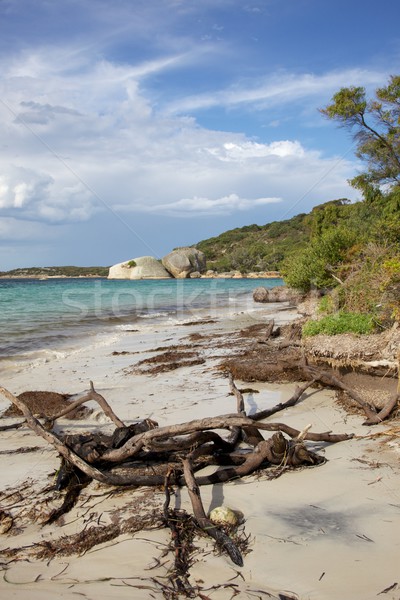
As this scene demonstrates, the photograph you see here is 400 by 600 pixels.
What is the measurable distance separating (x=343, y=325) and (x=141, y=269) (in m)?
71.5

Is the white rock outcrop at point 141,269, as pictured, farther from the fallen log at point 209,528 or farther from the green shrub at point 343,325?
the fallen log at point 209,528

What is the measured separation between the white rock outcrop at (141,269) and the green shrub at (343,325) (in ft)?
227

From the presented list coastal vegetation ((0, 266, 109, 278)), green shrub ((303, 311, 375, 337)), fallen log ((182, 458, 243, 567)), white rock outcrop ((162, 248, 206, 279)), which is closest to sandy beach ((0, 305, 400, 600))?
fallen log ((182, 458, 243, 567))

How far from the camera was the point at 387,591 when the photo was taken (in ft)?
8.58

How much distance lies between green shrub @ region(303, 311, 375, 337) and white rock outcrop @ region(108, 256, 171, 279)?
227ft

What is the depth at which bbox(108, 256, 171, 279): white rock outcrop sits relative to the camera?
77.8 m

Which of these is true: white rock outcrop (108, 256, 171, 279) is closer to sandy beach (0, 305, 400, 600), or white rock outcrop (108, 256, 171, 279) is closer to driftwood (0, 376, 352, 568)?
sandy beach (0, 305, 400, 600)

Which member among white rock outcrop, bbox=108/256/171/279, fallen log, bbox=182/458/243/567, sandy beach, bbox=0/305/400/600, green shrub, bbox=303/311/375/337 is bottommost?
sandy beach, bbox=0/305/400/600

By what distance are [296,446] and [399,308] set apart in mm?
3751

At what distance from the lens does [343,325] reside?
8.54 metres

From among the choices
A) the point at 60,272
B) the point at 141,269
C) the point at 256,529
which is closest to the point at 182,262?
the point at 141,269

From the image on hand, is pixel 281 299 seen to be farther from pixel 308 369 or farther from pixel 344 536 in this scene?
pixel 344 536

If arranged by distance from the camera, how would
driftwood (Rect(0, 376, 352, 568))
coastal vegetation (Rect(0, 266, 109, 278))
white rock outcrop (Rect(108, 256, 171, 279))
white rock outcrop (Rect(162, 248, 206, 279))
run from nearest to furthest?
1. driftwood (Rect(0, 376, 352, 568))
2. white rock outcrop (Rect(108, 256, 171, 279))
3. white rock outcrop (Rect(162, 248, 206, 279))
4. coastal vegetation (Rect(0, 266, 109, 278))

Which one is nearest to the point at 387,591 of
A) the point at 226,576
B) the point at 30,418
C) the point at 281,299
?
the point at 226,576
